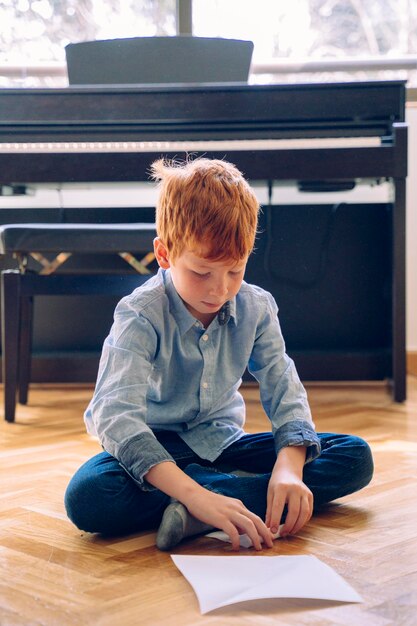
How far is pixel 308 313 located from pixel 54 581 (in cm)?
178

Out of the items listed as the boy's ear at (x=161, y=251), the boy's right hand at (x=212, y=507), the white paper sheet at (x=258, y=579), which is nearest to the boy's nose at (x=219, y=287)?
the boy's ear at (x=161, y=251)

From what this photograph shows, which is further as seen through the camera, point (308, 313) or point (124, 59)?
point (308, 313)

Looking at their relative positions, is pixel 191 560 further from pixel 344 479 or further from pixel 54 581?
pixel 344 479

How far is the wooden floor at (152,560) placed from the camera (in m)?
0.83

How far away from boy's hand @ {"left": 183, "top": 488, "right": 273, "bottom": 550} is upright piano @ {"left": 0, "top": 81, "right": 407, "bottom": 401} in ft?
4.11

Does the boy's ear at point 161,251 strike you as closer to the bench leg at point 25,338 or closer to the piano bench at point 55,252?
the piano bench at point 55,252

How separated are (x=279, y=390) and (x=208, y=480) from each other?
0.16 m

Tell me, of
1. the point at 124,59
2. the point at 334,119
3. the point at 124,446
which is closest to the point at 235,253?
the point at 124,446

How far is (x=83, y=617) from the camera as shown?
83cm

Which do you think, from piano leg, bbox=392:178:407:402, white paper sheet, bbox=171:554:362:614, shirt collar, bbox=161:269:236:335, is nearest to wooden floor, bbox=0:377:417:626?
white paper sheet, bbox=171:554:362:614

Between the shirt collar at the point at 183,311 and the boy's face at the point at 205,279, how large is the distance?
0.04 metres

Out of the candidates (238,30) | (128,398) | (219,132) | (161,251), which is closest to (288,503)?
(128,398)

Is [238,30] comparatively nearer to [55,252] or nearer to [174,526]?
[55,252]

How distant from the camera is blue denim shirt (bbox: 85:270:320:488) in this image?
3.59 ft
